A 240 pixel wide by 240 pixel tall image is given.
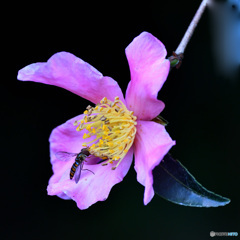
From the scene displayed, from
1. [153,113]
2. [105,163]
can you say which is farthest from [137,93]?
[105,163]

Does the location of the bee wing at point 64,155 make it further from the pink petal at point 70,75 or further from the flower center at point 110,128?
the pink petal at point 70,75

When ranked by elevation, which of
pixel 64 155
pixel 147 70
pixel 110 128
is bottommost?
pixel 64 155

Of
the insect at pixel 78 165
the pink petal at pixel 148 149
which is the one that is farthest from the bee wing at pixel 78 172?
the pink petal at pixel 148 149

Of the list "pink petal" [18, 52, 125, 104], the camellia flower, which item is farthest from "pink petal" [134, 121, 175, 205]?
"pink petal" [18, 52, 125, 104]

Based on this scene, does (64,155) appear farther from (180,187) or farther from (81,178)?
(180,187)

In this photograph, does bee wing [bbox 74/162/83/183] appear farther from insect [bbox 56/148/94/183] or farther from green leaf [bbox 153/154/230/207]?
green leaf [bbox 153/154/230/207]

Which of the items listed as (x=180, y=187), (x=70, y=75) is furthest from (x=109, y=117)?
(x=180, y=187)
